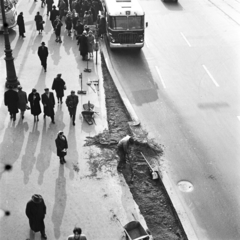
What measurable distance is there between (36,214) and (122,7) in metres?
15.5

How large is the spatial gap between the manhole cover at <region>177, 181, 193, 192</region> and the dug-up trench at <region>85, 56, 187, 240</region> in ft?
2.01

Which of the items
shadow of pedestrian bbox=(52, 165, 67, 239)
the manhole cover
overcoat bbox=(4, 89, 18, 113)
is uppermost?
overcoat bbox=(4, 89, 18, 113)

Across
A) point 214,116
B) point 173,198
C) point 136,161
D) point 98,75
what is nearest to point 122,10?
point 98,75

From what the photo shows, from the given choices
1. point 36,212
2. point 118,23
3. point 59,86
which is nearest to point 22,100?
point 59,86

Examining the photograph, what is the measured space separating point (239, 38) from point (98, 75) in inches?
375

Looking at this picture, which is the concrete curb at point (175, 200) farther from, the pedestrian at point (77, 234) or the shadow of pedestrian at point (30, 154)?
the shadow of pedestrian at point (30, 154)

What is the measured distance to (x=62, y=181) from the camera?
1389 cm

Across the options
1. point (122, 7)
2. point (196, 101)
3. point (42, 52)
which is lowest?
point (196, 101)

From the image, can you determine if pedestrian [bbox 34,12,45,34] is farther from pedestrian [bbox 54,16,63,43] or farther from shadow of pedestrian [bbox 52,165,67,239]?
shadow of pedestrian [bbox 52,165,67,239]

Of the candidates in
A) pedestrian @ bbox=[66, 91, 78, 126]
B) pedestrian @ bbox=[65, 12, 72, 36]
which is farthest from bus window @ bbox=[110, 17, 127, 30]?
pedestrian @ bbox=[66, 91, 78, 126]

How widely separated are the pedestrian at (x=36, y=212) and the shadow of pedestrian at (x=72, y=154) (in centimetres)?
285

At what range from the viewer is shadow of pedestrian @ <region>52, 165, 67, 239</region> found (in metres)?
12.1

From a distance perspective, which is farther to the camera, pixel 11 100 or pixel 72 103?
pixel 72 103

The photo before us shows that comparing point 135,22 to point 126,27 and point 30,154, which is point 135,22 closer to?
point 126,27
